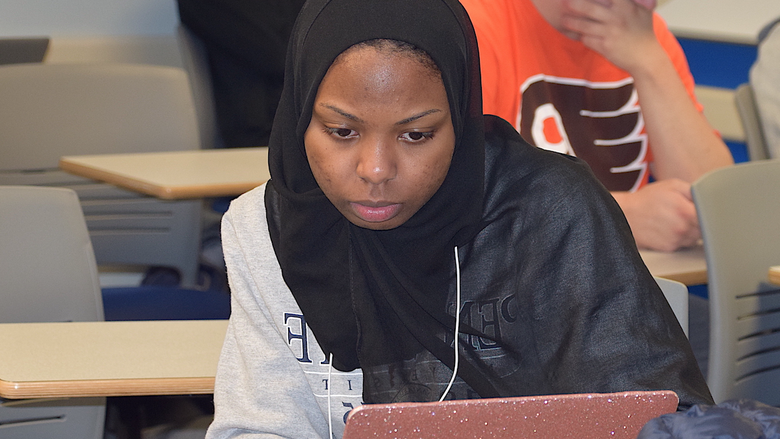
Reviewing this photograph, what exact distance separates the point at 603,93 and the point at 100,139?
1573 millimetres

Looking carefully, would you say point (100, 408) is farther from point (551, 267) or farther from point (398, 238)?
point (551, 267)

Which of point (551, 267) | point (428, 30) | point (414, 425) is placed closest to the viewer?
point (414, 425)

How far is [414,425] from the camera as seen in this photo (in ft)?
A: 2.16

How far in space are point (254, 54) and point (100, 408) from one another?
206 cm

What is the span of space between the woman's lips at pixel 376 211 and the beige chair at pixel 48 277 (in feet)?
3.02

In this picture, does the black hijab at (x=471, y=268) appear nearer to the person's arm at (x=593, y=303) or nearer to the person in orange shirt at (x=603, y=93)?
the person's arm at (x=593, y=303)

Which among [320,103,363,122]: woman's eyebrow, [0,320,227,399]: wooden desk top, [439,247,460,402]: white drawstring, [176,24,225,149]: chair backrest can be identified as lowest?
[176,24,225,149]: chair backrest

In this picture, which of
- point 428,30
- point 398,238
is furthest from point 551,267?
point 428,30

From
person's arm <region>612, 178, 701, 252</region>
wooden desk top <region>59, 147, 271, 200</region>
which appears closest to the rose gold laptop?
person's arm <region>612, 178, 701, 252</region>

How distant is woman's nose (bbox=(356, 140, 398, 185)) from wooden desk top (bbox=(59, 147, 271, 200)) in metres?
1.44

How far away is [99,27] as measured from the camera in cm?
384

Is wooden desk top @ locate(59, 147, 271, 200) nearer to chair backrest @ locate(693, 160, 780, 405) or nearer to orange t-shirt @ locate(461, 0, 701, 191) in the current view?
orange t-shirt @ locate(461, 0, 701, 191)

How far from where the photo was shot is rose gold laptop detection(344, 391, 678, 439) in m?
0.65

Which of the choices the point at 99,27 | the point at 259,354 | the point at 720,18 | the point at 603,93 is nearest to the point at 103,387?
the point at 259,354
